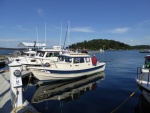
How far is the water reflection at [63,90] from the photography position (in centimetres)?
1380

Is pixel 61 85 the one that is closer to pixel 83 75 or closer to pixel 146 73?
pixel 83 75

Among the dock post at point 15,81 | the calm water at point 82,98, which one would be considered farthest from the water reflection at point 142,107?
the dock post at point 15,81

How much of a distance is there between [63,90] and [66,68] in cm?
323

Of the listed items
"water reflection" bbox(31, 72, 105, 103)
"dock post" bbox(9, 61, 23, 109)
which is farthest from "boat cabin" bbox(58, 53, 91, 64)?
"dock post" bbox(9, 61, 23, 109)

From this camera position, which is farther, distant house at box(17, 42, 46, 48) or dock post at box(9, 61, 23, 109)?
distant house at box(17, 42, 46, 48)

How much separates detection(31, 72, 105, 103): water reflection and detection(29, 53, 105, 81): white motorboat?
2.31 feet

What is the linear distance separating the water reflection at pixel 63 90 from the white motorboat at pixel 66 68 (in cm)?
70

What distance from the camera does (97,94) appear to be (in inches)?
579

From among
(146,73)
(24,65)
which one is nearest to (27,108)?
(146,73)

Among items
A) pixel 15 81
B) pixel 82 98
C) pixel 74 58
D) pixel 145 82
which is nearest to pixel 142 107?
pixel 145 82

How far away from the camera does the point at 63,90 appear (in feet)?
52.1

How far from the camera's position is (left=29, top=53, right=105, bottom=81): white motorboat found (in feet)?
58.1

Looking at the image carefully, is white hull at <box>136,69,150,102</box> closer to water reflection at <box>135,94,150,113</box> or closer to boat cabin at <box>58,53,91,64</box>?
water reflection at <box>135,94,150,113</box>

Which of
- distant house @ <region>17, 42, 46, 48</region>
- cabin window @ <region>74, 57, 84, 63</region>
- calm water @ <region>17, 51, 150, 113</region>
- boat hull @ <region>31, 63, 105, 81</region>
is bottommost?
calm water @ <region>17, 51, 150, 113</region>
